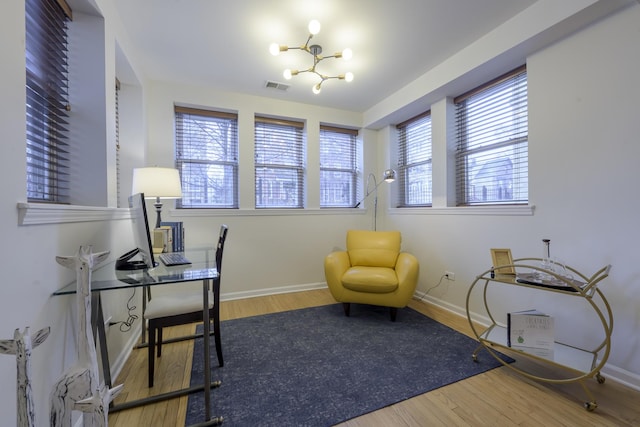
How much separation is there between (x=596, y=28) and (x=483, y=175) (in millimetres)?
1287

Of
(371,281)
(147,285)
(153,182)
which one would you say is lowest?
(371,281)

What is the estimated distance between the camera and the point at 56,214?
1.17 m

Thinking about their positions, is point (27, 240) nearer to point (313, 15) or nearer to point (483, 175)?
point (313, 15)

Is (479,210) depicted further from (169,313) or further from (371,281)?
A: (169,313)

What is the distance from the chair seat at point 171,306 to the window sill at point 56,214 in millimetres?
636

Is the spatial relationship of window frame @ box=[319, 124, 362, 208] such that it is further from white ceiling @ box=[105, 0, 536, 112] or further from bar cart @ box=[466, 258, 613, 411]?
bar cart @ box=[466, 258, 613, 411]

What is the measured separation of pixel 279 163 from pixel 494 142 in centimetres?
248

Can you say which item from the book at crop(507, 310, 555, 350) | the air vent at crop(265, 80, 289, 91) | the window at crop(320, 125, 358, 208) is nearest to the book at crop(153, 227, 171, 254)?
the air vent at crop(265, 80, 289, 91)

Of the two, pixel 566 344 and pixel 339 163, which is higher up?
pixel 339 163

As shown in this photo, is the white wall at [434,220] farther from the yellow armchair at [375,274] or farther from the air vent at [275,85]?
the yellow armchair at [375,274]

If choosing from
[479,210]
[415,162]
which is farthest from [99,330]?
[415,162]

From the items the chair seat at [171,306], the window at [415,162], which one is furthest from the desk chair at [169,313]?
the window at [415,162]

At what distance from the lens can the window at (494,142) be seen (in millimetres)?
2375

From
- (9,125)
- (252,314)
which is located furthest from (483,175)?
(9,125)
